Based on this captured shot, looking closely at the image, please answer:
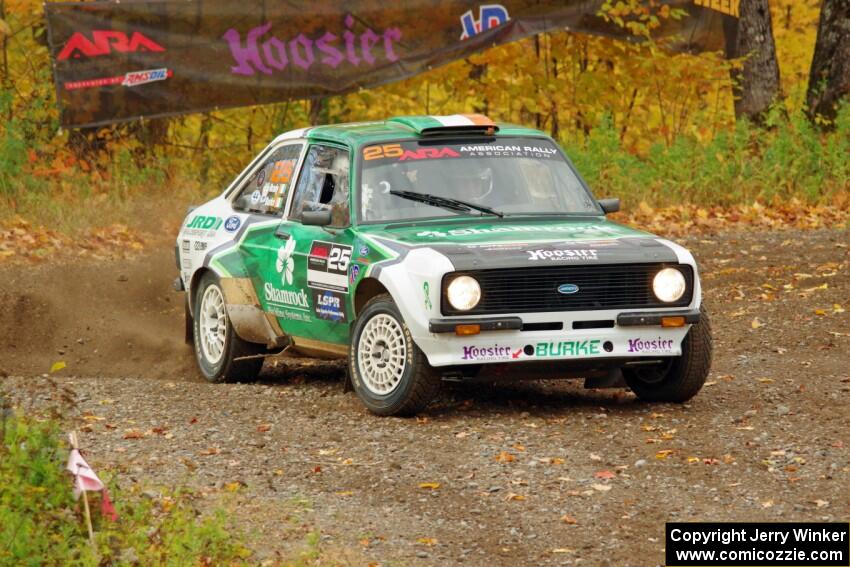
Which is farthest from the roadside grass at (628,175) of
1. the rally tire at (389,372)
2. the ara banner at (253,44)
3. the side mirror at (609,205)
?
the rally tire at (389,372)

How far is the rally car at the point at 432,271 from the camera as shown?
348 inches

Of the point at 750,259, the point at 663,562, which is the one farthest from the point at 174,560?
the point at 750,259

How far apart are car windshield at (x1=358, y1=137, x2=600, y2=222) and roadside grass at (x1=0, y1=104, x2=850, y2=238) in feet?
26.9

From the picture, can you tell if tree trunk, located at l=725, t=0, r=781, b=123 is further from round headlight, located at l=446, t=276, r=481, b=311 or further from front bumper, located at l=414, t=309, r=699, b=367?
round headlight, located at l=446, t=276, r=481, b=311

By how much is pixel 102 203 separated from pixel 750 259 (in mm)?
7599

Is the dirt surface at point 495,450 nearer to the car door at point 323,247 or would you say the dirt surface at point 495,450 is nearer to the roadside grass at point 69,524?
the roadside grass at point 69,524

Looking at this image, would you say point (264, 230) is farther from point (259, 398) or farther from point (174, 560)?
point (174, 560)

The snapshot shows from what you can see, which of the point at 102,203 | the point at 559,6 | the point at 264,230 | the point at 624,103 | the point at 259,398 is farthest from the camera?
the point at 624,103

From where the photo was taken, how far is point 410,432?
877cm

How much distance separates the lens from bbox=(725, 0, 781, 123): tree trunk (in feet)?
69.2

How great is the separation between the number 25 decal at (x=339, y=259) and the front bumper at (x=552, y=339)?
105 centimetres

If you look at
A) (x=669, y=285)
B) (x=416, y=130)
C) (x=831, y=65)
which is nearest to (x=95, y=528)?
(x=669, y=285)

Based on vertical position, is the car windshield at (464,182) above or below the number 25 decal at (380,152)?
below

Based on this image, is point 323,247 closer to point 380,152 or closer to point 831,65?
point 380,152
